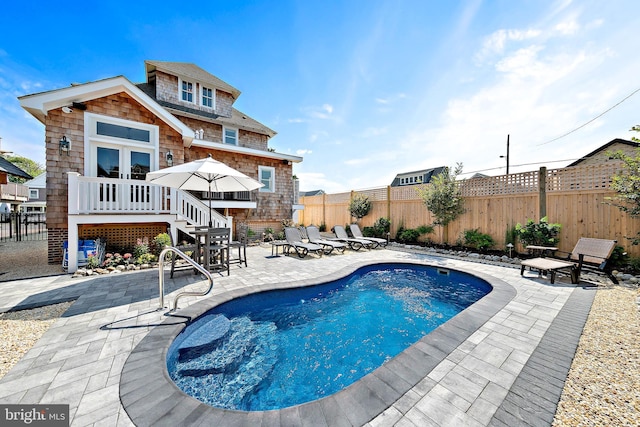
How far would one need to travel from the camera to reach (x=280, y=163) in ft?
46.8

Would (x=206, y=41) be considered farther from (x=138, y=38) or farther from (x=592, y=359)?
(x=592, y=359)

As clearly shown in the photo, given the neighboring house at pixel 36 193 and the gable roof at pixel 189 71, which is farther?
the neighboring house at pixel 36 193

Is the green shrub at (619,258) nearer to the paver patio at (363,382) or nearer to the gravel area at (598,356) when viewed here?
the gravel area at (598,356)

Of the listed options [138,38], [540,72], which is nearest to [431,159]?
[540,72]

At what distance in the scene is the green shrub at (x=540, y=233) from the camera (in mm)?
7914

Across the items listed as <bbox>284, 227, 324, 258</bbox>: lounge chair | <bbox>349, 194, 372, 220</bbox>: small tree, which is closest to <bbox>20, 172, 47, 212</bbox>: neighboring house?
<bbox>284, 227, 324, 258</bbox>: lounge chair

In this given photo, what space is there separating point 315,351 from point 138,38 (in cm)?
1451

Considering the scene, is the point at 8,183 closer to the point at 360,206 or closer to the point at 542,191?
the point at 360,206

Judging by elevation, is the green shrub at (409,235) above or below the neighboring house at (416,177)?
below

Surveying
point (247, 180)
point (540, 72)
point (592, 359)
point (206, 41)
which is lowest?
point (592, 359)

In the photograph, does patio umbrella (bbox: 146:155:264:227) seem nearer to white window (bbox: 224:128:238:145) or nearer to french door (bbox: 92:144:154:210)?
french door (bbox: 92:144:154:210)

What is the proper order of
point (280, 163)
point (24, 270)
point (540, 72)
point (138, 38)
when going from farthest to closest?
1. point (280, 163)
2. point (138, 38)
3. point (540, 72)
4. point (24, 270)

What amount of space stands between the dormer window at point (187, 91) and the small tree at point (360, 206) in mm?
11543

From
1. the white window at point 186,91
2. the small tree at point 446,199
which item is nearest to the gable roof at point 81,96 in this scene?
the white window at point 186,91
